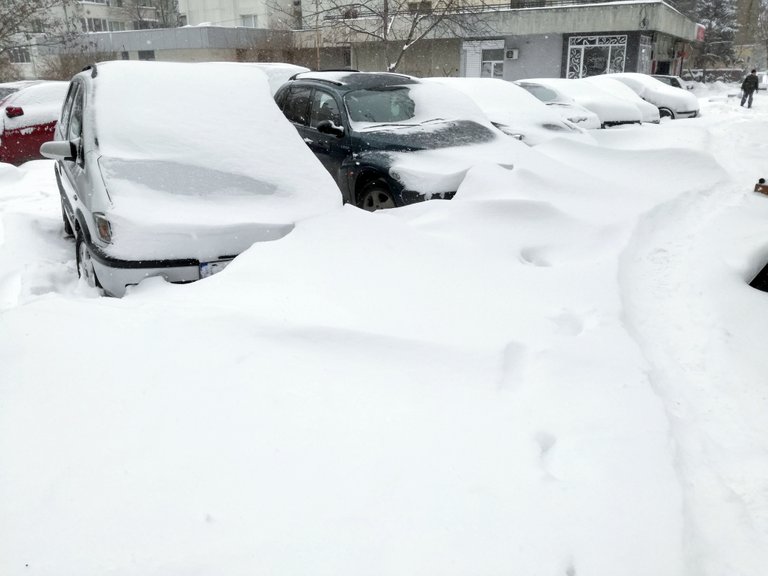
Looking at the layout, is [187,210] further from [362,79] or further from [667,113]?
[667,113]

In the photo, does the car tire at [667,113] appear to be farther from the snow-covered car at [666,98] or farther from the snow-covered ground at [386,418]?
the snow-covered ground at [386,418]

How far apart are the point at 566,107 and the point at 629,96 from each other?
3.66 metres

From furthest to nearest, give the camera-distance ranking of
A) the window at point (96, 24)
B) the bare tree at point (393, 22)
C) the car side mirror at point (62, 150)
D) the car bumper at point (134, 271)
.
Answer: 1. the window at point (96, 24)
2. the bare tree at point (393, 22)
3. the car side mirror at point (62, 150)
4. the car bumper at point (134, 271)

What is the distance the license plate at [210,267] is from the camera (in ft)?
12.5

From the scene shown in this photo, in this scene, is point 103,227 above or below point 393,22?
below

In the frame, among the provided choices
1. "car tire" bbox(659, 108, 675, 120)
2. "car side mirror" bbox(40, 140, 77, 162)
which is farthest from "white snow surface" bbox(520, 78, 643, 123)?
"car side mirror" bbox(40, 140, 77, 162)

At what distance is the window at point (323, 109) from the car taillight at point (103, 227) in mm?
3359

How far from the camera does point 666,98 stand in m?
15.8

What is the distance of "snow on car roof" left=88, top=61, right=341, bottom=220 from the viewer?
4395 millimetres

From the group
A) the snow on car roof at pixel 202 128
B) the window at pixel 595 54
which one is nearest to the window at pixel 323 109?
the snow on car roof at pixel 202 128

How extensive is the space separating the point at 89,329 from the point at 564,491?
2.20 m

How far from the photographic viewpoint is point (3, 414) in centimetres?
223

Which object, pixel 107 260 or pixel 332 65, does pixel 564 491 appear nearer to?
pixel 107 260

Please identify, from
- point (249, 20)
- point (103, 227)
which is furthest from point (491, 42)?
point (103, 227)
